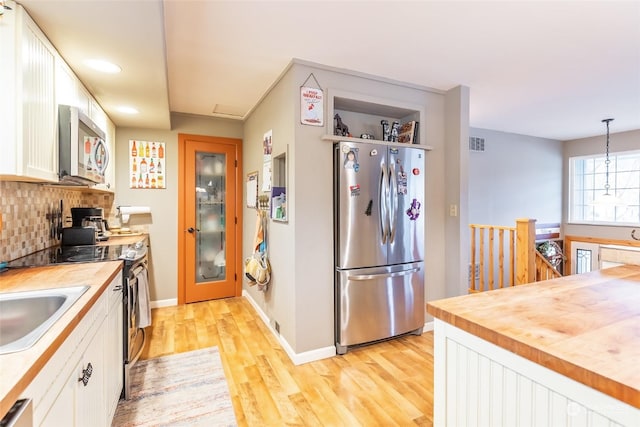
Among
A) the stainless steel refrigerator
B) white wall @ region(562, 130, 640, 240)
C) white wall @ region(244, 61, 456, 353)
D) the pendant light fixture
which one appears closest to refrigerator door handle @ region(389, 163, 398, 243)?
the stainless steel refrigerator

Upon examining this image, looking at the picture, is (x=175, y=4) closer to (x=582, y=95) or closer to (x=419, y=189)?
(x=419, y=189)

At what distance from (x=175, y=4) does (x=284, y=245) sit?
185 centimetres

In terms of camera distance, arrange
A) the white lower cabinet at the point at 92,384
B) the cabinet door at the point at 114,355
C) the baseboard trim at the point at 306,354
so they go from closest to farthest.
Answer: the white lower cabinet at the point at 92,384 < the cabinet door at the point at 114,355 < the baseboard trim at the point at 306,354

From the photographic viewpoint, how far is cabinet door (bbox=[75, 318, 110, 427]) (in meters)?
1.14

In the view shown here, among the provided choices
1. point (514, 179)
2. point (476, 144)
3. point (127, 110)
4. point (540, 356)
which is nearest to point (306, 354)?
point (540, 356)

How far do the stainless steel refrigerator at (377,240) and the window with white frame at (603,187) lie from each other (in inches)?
156

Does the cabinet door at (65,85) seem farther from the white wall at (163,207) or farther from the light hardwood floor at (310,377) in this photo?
the light hardwood floor at (310,377)

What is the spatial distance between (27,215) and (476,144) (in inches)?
216

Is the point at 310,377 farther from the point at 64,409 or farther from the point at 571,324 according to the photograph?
the point at 571,324

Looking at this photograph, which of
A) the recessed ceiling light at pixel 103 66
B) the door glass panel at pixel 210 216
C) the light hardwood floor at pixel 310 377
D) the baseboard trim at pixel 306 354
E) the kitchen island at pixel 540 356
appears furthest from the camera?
the door glass panel at pixel 210 216

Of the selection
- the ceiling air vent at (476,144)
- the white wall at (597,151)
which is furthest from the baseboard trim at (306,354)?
the white wall at (597,151)

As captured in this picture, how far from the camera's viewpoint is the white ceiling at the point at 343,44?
1746 millimetres

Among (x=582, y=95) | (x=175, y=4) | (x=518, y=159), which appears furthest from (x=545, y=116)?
(x=175, y=4)

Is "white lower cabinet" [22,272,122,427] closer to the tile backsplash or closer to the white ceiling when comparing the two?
the tile backsplash
